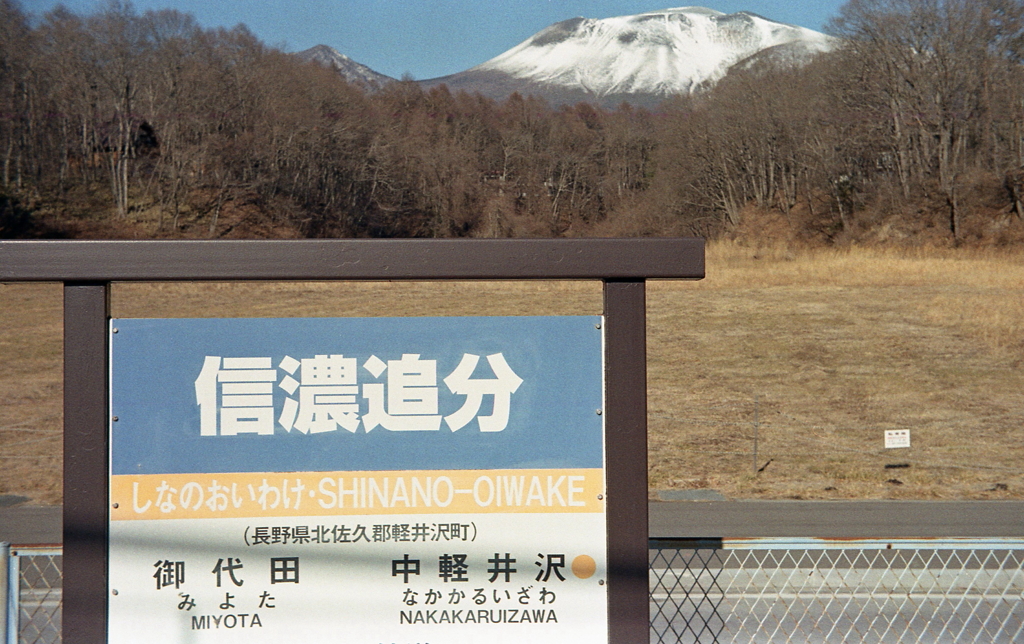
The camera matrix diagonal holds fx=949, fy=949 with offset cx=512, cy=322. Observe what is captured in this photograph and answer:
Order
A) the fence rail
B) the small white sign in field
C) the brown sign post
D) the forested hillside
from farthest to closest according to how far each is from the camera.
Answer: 1. the forested hillside
2. the small white sign in field
3. the fence rail
4. the brown sign post

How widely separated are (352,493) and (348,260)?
0.72m

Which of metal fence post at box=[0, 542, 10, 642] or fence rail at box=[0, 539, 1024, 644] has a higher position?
metal fence post at box=[0, 542, 10, 642]

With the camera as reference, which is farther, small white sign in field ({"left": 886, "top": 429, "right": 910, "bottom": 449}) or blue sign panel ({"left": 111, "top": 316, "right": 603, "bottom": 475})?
small white sign in field ({"left": 886, "top": 429, "right": 910, "bottom": 449})

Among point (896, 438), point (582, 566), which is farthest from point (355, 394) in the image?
point (896, 438)

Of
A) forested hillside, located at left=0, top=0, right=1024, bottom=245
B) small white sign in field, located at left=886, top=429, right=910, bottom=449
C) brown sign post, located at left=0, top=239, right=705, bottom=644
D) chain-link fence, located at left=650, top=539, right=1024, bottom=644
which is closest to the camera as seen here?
brown sign post, located at left=0, top=239, right=705, bottom=644

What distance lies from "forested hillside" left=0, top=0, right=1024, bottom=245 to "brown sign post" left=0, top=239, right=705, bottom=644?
1699 inches

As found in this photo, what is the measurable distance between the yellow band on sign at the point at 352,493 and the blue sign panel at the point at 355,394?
3cm

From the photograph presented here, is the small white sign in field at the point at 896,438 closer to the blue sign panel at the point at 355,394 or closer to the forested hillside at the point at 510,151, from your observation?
the blue sign panel at the point at 355,394

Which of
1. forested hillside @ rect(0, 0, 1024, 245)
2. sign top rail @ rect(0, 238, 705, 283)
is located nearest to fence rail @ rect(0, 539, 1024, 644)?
sign top rail @ rect(0, 238, 705, 283)

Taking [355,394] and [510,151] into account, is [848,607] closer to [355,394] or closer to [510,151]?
[355,394]

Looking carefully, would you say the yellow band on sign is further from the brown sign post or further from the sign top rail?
the sign top rail

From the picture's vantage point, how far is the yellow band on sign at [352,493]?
114 inches

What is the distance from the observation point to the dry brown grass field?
12617 millimetres

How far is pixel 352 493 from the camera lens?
2.92 metres
